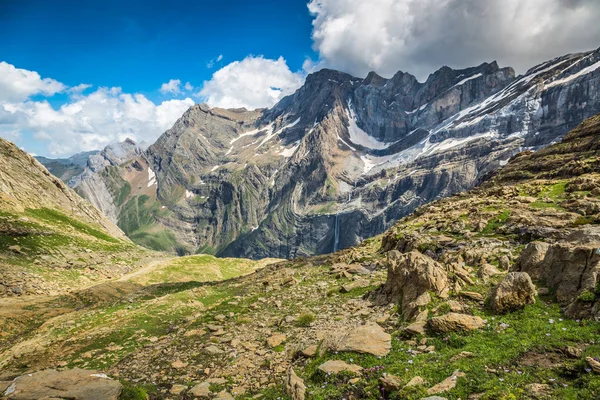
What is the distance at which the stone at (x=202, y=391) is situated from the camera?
608 inches

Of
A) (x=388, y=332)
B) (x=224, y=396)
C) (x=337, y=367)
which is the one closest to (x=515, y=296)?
(x=388, y=332)

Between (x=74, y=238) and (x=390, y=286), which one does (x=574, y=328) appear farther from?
(x=74, y=238)

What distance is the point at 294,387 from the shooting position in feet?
43.3

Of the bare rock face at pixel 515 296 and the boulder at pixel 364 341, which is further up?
the bare rock face at pixel 515 296

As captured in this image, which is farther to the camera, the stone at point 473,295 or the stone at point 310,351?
the stone at point 473,295

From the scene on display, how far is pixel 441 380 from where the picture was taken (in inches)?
454

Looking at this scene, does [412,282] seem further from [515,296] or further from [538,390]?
[538,390]

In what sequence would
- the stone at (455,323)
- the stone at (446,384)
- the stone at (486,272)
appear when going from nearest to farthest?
1. the stone at (446,384)
2. the stone at (455,323)
3. the stone at (486,272)

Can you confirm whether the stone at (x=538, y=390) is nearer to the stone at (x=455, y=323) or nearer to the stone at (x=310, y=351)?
the stone at (x=455, y=323)

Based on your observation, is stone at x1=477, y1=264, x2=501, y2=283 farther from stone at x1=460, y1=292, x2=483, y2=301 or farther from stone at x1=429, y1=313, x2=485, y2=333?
stone at x1=429, y1=313, x2=485, y2=333

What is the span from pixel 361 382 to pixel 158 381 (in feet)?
39.3

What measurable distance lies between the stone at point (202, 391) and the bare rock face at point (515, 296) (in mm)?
15032

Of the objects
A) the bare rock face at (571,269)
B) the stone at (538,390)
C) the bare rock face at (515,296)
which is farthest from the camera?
the bare rock face at (515,296)

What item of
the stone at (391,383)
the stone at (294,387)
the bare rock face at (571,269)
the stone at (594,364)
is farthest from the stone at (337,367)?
the bare rock face at (571,269)
